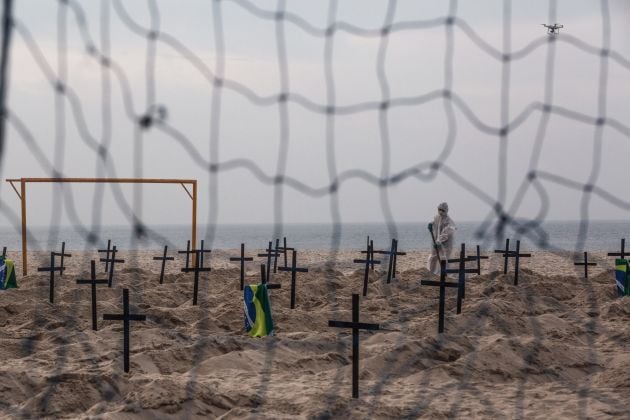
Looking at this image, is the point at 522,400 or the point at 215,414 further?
the point at 522,400

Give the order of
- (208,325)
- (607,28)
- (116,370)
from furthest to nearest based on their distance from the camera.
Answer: (208,325)
(116,370)
(607,28)

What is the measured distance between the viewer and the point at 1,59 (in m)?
2.81

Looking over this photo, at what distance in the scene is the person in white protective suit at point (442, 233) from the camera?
13609 millimetres

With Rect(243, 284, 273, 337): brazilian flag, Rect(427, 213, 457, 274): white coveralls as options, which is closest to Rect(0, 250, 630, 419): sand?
Rect(243, 284, 273, 337): brazilian flag

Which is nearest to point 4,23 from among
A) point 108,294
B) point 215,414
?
point 215,414

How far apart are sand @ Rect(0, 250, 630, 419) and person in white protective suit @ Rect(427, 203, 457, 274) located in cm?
297

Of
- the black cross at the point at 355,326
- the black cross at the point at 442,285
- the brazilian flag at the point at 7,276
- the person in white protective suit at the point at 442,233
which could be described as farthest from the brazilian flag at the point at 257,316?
the person in white protective suit at the point at 442,233

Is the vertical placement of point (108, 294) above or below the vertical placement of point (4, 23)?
below

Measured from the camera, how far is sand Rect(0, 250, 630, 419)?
17.3 ft

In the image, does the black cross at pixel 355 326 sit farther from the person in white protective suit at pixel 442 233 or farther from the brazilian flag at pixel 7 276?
the person in white protective suit at pixel 442 233

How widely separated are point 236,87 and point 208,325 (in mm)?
4717

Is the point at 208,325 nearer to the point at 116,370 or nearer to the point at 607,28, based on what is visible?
the point at 116,370

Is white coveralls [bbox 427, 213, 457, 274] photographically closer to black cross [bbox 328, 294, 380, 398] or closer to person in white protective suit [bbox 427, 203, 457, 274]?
person in white protective suit [bbox 427, 203, 457, 274]

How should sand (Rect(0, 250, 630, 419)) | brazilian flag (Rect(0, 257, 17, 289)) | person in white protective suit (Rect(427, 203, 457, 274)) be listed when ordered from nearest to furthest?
1. sand (Rect(0, 250, 630, 419))
2. brazilian flag (Rect(0, 257, 17, 289))
3. person in white protective suit (Rect(427, 203, 457, 274))
